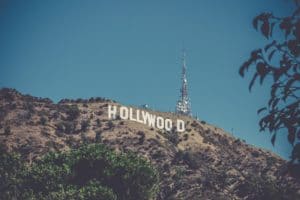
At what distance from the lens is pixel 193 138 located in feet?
477

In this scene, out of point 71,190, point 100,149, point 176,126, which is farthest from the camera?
point 176,126

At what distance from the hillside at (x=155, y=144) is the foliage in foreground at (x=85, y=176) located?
2611 cm

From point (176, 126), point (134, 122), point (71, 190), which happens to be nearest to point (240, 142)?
point (176, 126)

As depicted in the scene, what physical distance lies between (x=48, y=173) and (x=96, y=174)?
6.08 m

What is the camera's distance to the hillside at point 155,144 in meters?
112

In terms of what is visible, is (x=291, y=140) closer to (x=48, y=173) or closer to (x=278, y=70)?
(x=278, y=70)

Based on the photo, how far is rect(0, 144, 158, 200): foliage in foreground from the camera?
74875 mm

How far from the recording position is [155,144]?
430 feet

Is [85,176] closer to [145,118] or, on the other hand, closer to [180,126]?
[145,118]

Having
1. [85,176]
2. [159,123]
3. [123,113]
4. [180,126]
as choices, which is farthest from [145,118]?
[85,176]

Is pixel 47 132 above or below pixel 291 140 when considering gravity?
above

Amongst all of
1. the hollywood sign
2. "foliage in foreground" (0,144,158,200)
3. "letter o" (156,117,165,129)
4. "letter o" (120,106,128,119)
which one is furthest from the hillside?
"foliage in foreground" (0,144,158,200)

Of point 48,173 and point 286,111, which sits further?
point 48,173

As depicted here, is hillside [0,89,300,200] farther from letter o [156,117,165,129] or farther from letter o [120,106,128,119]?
letter o [156,117,165,129]
